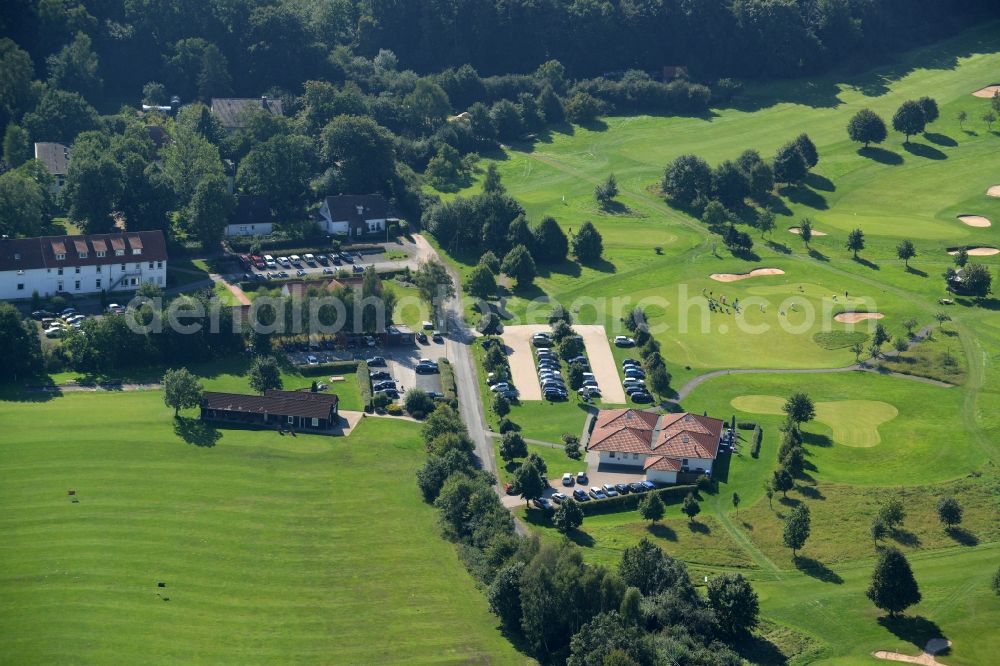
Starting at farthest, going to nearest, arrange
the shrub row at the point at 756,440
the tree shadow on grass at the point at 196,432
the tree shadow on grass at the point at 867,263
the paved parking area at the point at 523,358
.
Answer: the tree shadow on grass at the point at 867,263 < the paved parking area at the point at 523,358 < the shrub row at the point at 756,440 < the tree shadow on grass at the point at 196,432

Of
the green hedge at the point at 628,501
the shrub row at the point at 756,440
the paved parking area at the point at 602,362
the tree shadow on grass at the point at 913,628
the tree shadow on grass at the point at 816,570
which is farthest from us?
the paved parking area at the point at 602,362

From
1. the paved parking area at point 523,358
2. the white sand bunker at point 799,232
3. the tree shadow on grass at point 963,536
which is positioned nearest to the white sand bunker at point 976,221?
the white sand bunker at point 799,232

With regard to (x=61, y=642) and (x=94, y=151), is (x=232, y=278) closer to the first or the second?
(x=94, y=151)

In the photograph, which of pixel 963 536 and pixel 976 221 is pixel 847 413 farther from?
pixel 976 221

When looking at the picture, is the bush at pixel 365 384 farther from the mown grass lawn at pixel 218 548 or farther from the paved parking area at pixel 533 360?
the paved parking area at pixel 533 360

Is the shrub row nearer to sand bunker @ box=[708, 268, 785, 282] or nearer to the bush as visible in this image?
the bush

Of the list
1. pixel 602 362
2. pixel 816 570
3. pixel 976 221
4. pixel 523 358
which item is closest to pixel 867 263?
pixel 976 221
